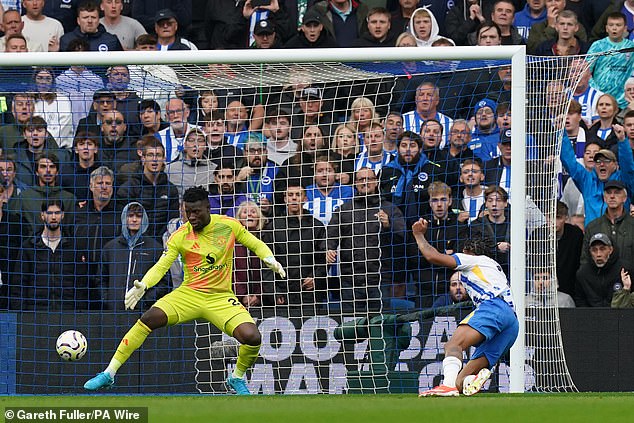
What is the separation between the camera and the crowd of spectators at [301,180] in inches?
490

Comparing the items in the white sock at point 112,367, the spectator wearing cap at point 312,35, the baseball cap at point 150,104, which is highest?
Result: the spectator wearing cap at point 312,35

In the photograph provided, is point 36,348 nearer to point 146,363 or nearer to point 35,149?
point 146,363

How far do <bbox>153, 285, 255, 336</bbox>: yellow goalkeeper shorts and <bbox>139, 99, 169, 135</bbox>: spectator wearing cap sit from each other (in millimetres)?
1947

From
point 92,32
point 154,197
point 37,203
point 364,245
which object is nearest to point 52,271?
point 37,203

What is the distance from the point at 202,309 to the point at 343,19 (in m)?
3.95

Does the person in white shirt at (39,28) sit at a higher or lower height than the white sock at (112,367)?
higher

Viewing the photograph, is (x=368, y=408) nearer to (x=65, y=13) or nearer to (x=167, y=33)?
(x=167, y=33)

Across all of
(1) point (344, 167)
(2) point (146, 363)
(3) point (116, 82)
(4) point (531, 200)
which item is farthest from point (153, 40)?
(4) point (531, 200)

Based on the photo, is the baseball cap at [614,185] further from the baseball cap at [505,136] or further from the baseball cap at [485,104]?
the baseball cap at [485,104]

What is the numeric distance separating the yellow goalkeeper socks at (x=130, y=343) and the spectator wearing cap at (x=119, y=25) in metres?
3.72

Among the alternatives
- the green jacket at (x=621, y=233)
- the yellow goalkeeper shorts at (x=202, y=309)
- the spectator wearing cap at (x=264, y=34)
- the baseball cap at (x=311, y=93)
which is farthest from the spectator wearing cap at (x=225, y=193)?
the green jacket at (x=621, y=233)

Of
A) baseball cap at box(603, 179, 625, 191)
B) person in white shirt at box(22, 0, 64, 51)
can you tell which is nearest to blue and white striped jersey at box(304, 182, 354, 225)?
baseball cap at box(603, 179, 625, 191)

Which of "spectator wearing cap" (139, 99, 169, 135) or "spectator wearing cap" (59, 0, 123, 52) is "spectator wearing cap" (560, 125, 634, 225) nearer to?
"spectator wearing cap" (139, 99, 169, 135)

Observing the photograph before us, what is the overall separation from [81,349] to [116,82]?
8.76 ft
